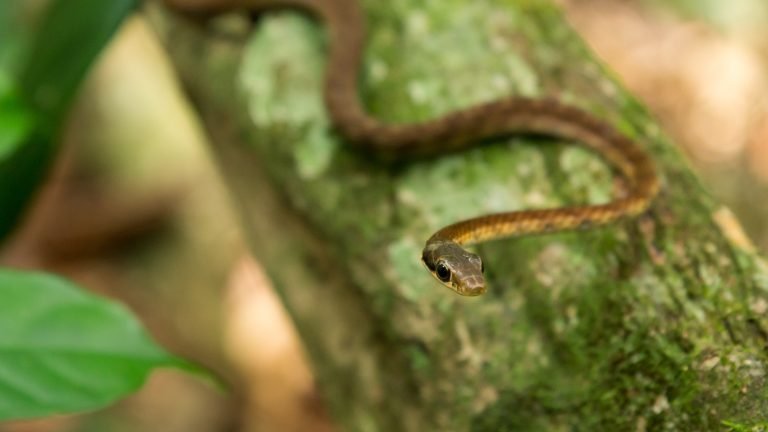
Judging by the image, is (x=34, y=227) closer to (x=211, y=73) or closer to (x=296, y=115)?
(x=211, y=73)

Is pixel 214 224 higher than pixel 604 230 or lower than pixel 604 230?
higher

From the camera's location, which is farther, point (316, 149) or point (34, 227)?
point (34, 227)

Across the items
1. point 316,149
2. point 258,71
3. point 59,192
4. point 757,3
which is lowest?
point 316,149

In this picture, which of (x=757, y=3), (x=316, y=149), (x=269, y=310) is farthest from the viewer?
(x=757, y=3)

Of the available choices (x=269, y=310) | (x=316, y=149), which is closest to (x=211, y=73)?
(x=316, y=149)

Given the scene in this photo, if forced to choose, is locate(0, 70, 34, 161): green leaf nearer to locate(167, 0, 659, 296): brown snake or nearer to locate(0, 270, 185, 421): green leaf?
locate(0, 270, 185, 421): green leaf

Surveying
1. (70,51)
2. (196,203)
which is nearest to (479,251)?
(70,51)

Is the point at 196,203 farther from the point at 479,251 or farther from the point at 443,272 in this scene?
the point at 443,272

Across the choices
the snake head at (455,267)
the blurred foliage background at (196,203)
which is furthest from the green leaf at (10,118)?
the blurred foliage background at (196,203)
